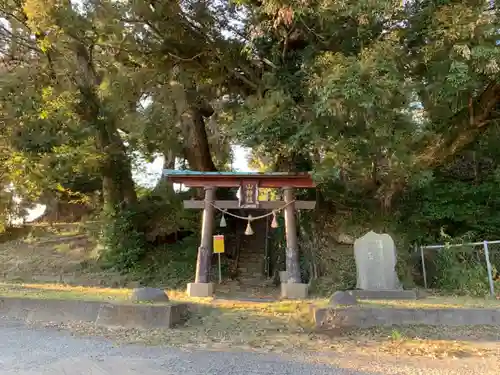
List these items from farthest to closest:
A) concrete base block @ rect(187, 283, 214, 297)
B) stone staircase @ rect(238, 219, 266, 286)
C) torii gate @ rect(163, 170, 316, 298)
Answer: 1. stone staircase @ rect(238, 219, 266, 286)
2. torii gate @ rect(163, 170, 316, 298)
3. concrete base block @ rect(187, 283, 214, 297)

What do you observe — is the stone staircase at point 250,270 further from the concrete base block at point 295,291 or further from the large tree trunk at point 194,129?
the large tree trunk at point 194,129

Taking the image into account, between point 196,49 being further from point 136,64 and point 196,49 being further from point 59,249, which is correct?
point 59,249

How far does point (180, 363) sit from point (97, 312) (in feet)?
9.21

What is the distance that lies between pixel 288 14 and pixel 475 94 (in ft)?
16.5

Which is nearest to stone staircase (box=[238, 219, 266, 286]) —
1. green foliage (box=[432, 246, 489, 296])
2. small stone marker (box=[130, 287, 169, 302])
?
green foliage (box=[432, 246, 489, 296])

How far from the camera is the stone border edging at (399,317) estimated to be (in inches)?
259

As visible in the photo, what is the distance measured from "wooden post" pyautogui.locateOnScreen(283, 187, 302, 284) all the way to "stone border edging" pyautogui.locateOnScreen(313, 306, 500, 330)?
372 centimetres

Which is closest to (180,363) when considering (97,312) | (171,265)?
(97,312)

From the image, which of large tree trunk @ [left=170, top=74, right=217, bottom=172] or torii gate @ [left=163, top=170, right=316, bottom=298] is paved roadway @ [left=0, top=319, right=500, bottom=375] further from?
large tree trunk @ [left=170, top=74, right=217, bottom=172]

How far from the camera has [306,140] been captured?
29.8 feet

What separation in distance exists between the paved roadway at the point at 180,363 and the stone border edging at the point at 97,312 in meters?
1.10

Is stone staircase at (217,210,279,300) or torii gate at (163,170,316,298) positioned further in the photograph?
stone staircase at (217,210,279,300)

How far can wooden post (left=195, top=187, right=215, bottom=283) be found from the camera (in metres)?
10.4

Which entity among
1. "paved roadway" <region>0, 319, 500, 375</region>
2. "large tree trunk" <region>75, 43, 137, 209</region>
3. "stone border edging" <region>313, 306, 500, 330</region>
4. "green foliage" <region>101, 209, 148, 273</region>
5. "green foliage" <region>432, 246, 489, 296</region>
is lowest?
"paved roadway" <region>0, 319, 500, 375</region>
